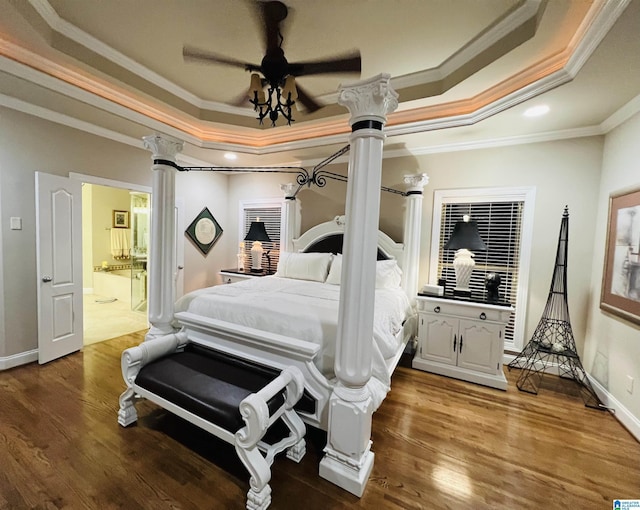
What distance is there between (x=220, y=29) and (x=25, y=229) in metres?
2.85

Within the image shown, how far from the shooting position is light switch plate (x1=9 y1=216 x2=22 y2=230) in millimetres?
2812

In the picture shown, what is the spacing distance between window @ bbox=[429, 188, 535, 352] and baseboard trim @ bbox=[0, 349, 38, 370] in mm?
Answer: 4892

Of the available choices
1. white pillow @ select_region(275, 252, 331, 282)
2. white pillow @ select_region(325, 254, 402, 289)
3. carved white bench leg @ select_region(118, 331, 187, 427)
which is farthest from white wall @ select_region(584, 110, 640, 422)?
carved white bench leg @ select_region(118, 331, 187, 427)

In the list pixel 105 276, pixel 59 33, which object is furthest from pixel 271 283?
pixel 105 276

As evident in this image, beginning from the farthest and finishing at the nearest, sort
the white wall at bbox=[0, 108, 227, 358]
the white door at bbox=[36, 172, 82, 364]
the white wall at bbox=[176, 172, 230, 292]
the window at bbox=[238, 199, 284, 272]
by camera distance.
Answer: the window at bbox=[238, 199, 284, 272] < the white wall at bbox=[176, 172, 230, 292] < the white door at bbox=[36, 172, 82, 364] < the white wall at bbox=[0, 108, 227, 358]

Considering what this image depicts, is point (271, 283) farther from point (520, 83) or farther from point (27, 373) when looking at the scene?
point (520, 83)

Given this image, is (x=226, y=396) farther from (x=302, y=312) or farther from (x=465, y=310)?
(x=465, y=310)

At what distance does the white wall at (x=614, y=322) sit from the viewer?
7.39ft

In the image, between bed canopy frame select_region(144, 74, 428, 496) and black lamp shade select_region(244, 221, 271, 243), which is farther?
black lamp shade select_region(244, 221, 271, 243)

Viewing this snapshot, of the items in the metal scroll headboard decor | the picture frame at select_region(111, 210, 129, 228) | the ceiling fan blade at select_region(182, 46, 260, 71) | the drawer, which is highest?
the ceiling fan blade at select_region(182, 46, 260, 71)

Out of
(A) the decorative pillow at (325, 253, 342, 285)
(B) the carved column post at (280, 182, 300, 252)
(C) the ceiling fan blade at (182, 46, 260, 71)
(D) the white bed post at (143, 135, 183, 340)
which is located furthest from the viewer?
(B) the carved column post at (280, 182, 300, 252)

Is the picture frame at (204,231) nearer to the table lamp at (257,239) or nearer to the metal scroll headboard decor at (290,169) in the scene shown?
the table lamp at (257,239)

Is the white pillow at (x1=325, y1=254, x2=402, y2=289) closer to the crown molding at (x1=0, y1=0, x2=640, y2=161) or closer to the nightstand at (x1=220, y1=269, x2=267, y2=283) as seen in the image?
the nightstand at (x1=220, y1=269, x2=267, y2=283)

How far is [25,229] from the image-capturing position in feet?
9.53
